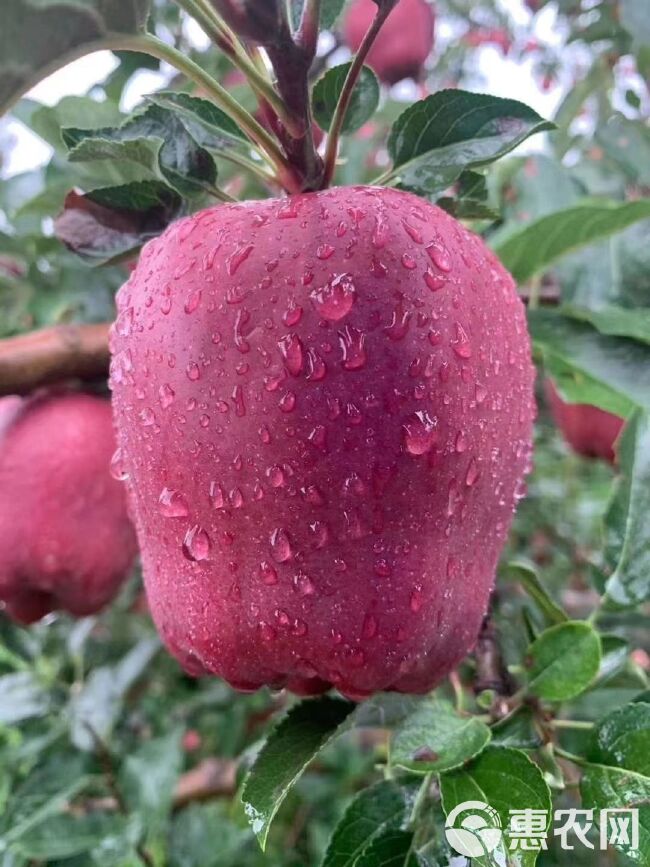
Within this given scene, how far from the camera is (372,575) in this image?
1.30 ft

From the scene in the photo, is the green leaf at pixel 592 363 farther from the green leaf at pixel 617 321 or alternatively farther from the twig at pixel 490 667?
the twig at pixel 490 667

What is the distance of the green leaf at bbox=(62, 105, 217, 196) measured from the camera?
45 centimetres

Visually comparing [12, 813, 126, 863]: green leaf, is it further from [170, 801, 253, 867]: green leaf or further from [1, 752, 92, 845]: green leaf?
[170, 801, 253, 867]: green leaf

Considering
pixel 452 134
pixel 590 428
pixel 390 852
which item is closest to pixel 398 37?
pixel 590 428

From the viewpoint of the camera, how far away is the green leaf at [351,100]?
0.47m

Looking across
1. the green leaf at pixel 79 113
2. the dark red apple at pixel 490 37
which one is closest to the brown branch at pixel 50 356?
the green leaf at pixel 79 113

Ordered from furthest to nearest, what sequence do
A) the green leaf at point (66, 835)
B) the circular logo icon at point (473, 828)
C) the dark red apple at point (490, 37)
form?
the dark red apple at point (490, 37) → the green leaf at point (66, 835) → the circular logo icon at point (473, 828)

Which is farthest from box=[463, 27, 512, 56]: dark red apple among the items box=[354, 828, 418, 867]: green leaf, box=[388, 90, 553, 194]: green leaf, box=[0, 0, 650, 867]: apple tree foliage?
box=[354, 828, 418, 867]: green leaf

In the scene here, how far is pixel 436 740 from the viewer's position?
0.46 m

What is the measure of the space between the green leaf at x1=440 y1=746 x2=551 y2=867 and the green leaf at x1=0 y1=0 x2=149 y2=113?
1.26 feet

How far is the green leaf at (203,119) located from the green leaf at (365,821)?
1.30 feet

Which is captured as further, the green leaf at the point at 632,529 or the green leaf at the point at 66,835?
the green leaf at the point at 66,835

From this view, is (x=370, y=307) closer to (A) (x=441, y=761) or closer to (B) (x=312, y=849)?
(A) (x=441, y=761)

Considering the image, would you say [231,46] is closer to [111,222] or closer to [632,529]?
[111,222]
